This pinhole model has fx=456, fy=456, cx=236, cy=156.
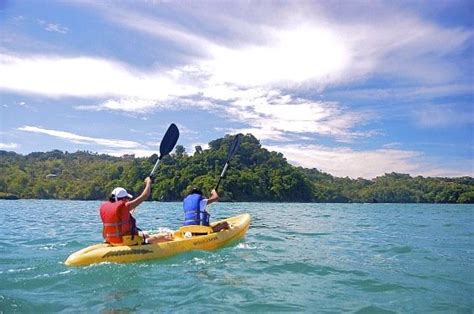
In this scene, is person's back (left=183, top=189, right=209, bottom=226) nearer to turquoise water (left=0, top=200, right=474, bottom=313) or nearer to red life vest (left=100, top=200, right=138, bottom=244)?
turquoise water (left=0, top=200, right=474, bottom=313)

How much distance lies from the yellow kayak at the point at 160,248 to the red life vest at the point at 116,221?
201mm

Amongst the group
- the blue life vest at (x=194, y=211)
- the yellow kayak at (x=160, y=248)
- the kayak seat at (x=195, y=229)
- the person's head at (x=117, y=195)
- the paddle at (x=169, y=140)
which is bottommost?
the yellow kayak at (x=160, y=248)

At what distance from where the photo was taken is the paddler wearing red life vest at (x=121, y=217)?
26.5 ft

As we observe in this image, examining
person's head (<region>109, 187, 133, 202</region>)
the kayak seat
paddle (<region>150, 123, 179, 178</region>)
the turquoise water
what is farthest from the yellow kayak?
paddle (<region>150, 123, 179, 178</region>)

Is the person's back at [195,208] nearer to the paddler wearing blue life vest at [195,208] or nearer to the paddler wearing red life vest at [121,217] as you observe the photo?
the paddler wearing blue life vest at [195,208]

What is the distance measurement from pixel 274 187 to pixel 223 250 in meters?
75.3

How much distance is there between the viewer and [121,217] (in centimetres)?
823

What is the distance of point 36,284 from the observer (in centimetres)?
659

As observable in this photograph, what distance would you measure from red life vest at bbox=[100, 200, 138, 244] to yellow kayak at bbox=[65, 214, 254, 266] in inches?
7.9

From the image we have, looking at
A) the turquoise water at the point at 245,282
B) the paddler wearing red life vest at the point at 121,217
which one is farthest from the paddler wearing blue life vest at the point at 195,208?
the paddler wearing red life vest at the point at 121,217

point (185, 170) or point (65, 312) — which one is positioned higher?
point (185, 170)

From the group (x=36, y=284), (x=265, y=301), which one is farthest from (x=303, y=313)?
(x=36, y=284)

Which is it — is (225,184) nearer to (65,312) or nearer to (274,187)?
(274,187)

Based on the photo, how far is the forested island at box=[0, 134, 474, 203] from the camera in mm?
78812
